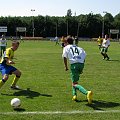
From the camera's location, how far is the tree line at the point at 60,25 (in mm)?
123438

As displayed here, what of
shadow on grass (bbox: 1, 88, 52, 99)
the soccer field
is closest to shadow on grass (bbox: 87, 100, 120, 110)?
the soccer field

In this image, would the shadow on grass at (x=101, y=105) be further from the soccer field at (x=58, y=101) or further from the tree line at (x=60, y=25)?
the tree line at (x=60, y=25)

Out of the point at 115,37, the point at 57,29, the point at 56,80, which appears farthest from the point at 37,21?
the point at 56,80

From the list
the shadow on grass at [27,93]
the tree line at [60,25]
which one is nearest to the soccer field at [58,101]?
the shadow on grass at [27,93]

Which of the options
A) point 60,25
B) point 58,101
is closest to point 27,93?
point 58,101

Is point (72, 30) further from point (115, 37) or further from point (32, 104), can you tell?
point (32, 104)

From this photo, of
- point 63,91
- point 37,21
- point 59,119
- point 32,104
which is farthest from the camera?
point 37,21

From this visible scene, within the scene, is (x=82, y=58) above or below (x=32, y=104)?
above

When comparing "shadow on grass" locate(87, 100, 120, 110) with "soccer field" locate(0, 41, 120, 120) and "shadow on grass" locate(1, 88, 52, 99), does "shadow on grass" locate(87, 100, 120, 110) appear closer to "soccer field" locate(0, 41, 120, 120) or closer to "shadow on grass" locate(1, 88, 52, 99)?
"soccer field" locate(0, 41, 120, 120)

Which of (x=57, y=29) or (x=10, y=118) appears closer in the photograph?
(x=10, y=118)

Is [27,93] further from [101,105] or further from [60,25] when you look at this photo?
[60,25]

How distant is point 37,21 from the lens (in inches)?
4961

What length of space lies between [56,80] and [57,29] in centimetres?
11222

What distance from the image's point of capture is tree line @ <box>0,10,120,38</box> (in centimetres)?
12344
